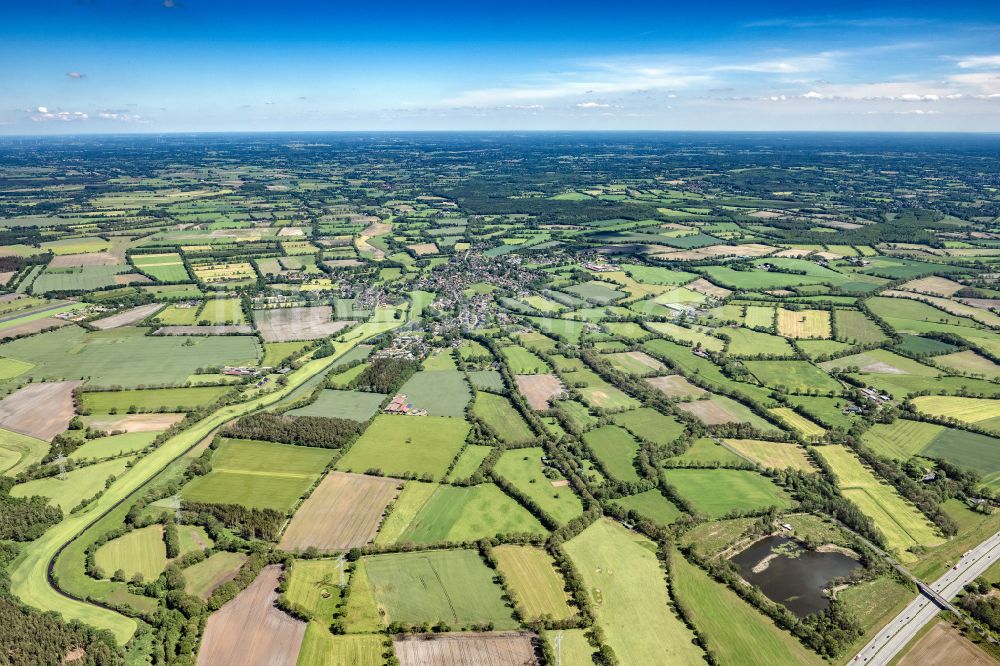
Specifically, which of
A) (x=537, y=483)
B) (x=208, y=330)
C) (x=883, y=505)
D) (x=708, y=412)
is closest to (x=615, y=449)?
(x=537, y=483)

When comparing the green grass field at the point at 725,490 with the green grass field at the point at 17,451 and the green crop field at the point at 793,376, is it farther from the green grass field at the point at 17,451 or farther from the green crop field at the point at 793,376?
the green grass field at the point at 17,451

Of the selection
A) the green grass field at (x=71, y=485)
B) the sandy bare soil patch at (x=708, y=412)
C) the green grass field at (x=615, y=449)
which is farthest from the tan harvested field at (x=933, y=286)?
the green grass field at (x=71, y=485)

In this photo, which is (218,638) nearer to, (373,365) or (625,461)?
(625,461)

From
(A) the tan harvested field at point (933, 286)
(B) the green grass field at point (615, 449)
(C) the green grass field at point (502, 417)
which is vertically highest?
(A) the tan harvested field at point (933, 286)

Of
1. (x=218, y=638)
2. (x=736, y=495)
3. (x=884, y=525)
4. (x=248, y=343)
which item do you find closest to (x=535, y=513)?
(x=736, y=495)

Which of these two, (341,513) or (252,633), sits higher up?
(341,513)

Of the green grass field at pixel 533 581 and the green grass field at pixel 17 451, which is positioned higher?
the green grass field at pixel 17 451

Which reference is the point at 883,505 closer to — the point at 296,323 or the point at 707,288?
the point at 707,288
